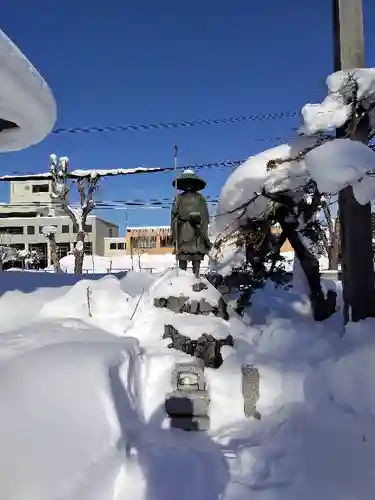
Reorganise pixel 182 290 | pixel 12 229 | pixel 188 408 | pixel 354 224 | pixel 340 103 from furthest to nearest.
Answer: pixel 12 229, pixel 182 290, pixel 354 224, pixel 340 103, pixel 188 408

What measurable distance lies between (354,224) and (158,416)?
3300 millimetres

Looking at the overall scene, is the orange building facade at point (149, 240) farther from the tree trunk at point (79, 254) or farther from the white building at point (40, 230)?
the tree trunk at point (79, 254)

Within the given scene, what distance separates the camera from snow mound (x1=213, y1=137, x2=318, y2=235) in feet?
19.2

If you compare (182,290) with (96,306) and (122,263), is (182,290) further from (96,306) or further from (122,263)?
(122,263)

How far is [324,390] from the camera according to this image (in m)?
3.95

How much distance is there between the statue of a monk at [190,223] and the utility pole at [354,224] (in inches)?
86.4

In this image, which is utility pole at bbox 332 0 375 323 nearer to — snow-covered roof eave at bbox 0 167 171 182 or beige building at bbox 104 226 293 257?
snow-covered roof eave at bbox 0 167 171 182

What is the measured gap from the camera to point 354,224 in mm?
5266

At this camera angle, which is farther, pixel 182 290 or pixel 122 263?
pixel 122 263

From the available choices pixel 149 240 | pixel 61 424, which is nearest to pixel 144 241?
pixel 149 240

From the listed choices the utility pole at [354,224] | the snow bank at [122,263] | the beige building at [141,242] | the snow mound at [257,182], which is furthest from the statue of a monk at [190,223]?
the beige building at [141,242]

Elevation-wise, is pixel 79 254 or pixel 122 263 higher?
pixel 79 254

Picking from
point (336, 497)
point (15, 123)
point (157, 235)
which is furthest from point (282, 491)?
point (157, 235)

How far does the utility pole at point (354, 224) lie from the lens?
522 centimetres
